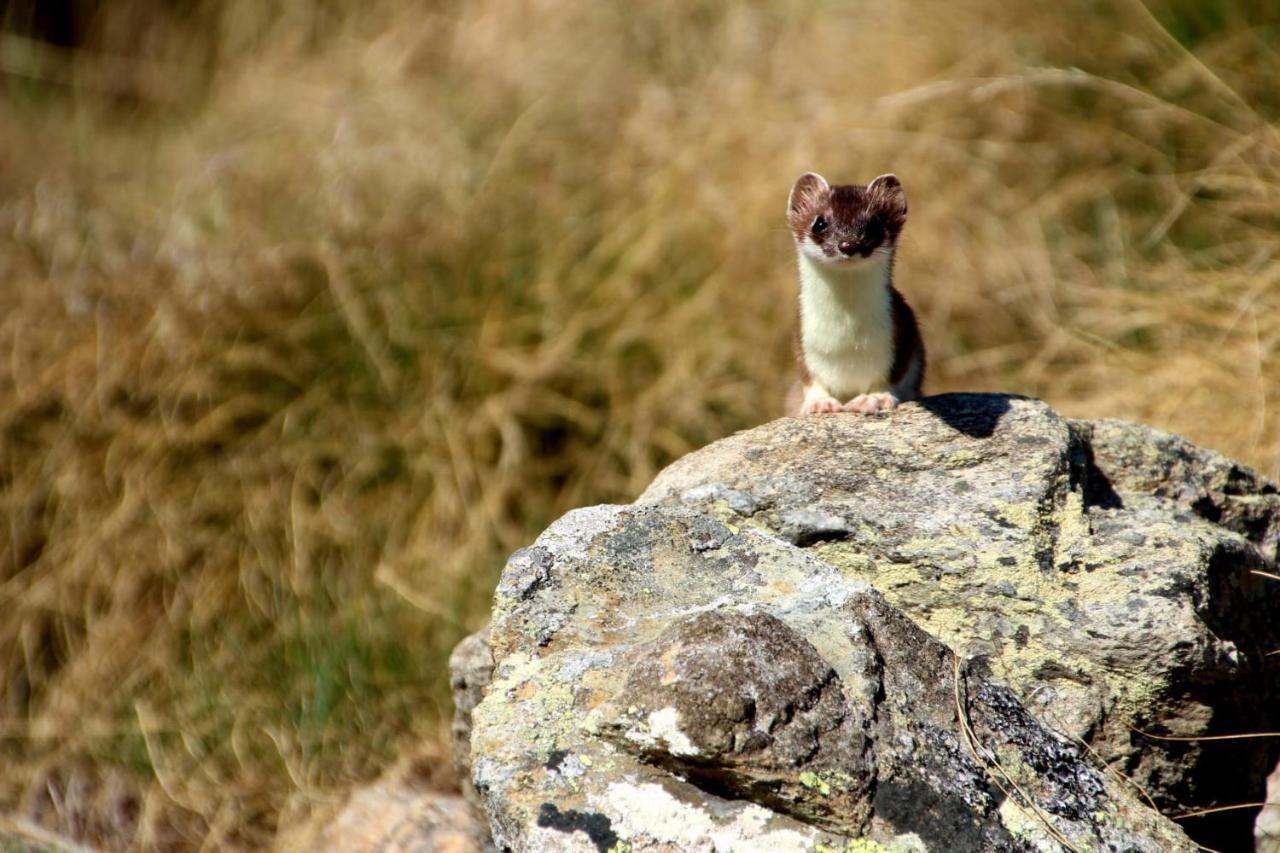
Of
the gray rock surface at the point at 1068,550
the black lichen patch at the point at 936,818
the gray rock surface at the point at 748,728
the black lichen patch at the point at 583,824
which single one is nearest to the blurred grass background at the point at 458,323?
the gray rock surface at the point at 1068,550

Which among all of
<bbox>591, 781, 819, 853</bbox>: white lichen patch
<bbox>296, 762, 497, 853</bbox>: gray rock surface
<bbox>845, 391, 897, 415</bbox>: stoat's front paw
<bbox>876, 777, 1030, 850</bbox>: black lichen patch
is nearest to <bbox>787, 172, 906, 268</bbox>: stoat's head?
<bbox>845, 391, 897, 415</bbox>: stoat's front paw

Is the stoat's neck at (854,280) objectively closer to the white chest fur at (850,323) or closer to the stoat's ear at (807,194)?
the white chest fur at (850,323)

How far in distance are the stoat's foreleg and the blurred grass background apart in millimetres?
1669

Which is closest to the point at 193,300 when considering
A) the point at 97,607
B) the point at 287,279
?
the point at 287,279

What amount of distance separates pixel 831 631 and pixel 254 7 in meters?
9.79

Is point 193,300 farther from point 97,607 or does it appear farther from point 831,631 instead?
point 831,631

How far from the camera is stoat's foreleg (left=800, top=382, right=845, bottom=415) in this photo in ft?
13.2

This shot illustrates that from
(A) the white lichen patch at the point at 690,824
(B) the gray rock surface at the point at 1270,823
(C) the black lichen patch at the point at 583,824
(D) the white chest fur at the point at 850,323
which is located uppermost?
(D) the white chest fur at the point at 850,323

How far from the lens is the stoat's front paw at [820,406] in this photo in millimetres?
4020

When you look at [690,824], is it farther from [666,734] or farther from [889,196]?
[889,196]

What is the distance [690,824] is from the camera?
2.44 m

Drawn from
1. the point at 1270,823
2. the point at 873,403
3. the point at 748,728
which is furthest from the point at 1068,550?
the point at 748,728

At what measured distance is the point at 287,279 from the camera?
6.66 meters

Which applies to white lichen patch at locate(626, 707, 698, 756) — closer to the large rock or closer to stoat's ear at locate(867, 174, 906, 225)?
the large rock
